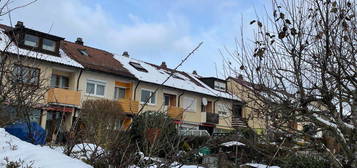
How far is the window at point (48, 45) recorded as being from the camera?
2456 centimetres

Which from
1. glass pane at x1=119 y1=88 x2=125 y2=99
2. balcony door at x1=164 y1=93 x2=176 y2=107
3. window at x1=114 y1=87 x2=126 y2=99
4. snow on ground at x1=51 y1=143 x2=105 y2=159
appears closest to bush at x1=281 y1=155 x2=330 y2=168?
snow on ground at x1=51 y1=143 x2=105 y2=159

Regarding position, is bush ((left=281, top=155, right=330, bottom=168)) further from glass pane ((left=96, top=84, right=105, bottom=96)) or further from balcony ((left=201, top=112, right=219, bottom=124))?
balcony ((left=201, top=112, right=219, bottom=124))

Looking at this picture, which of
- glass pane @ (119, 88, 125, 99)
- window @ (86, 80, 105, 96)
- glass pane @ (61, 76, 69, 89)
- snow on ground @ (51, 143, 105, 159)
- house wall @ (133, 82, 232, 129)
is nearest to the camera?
snow on ground @ (51, 143, 105, 159)

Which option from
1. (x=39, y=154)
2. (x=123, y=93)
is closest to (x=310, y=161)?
(x=39, y=154)

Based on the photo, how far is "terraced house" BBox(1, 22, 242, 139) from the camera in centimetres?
2388

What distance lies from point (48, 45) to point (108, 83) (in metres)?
4.96

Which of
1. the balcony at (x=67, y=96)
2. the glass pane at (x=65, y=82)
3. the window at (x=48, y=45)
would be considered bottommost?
the balcony at (x=67, y=96)

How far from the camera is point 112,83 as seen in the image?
27.8 metres

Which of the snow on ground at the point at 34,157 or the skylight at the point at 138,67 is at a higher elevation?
the skylight at the point at 138,67

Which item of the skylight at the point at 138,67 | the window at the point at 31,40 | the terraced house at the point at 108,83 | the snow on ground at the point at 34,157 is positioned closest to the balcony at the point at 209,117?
the terraced house at the point at 108,83

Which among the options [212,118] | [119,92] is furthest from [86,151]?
[212,118]

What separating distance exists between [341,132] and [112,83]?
2270 cm

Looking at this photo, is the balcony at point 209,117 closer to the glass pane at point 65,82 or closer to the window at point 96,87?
the window at point 96,87

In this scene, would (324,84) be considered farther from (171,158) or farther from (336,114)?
(171,158)
